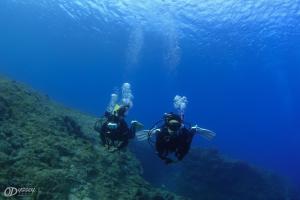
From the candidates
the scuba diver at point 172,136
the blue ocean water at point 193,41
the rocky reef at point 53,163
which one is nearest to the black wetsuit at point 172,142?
the scuba diver at point 172,136

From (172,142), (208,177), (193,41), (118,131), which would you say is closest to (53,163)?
(118,131)

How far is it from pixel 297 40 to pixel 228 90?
48.7 m

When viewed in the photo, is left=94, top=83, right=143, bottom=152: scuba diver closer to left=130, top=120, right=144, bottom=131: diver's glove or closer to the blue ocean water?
left=130, top=120, right=144, bottom=131: diver's glove

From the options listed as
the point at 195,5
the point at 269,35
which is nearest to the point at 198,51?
the point at 269,35

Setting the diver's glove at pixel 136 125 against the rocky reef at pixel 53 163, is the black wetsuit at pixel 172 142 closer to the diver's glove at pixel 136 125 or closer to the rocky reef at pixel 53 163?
the diver's glove at pixel 136 125

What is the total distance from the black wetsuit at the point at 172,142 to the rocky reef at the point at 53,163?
1799 millimetres

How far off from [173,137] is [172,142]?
11cm

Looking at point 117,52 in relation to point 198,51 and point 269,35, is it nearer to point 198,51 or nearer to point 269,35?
point 198,51

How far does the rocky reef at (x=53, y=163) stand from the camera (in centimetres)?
690

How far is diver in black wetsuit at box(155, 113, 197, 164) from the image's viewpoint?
21.7 ft

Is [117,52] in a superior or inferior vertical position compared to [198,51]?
superior

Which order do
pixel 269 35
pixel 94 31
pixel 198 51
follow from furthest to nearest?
pixel 94 31, pixel 198 51, pixel 269 35

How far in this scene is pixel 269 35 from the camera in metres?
34.3

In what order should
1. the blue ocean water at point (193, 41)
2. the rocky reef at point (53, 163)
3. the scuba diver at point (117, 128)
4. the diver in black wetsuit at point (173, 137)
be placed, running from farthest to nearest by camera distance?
the blue ocean water at point (193, 41), the scuba diver at point (117, 128), the rocky reef at point (53, 163), the diver in black wetsuit at point (173, 137)
